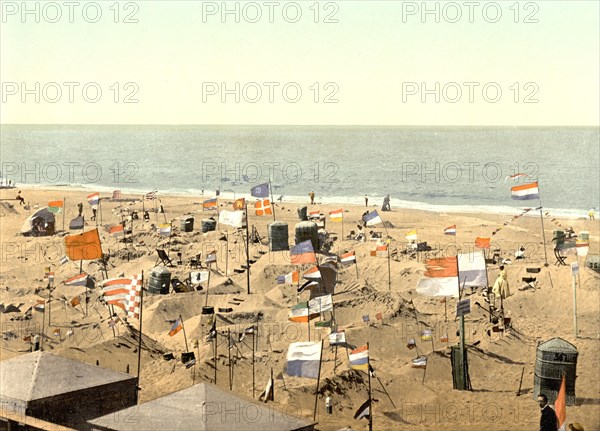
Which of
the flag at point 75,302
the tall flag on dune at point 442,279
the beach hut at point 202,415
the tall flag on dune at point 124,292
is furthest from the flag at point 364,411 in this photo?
the flag at point 75,302

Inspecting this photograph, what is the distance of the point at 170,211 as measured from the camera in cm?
8388

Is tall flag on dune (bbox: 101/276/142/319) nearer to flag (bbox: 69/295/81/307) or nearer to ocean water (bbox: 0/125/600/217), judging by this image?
flag (bbox: 69/295/81/307)

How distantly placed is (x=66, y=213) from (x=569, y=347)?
59.1 meters

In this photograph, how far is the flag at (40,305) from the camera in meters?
40.5

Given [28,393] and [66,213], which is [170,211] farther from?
[28,393]

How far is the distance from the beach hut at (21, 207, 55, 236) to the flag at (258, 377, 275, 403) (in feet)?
129

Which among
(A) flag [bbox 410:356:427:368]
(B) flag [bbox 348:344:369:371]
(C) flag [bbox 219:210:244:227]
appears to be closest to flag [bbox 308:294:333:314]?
(A) flag [bbox 410:356:427:368]

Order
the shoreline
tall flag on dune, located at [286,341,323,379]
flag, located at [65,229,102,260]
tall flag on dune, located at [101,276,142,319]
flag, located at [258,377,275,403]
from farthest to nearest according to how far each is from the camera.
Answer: the shoreline, flag, located at [65,229,102,260], tall flag on dune, located at [101,276,142,319], flag, located at [258,377,275,403], tall flag on dune, located at [286,341,323,379]

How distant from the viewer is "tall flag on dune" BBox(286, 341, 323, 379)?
1050 inches

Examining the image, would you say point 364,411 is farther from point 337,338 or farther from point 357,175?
point 357,175

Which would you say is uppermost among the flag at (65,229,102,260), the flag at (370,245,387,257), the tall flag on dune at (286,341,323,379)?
the flag at (65,229,102,260)

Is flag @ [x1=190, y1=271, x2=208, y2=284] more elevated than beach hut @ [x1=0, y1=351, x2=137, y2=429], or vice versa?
flag @ [x1=190, y1=271, x2=208, y2=284]

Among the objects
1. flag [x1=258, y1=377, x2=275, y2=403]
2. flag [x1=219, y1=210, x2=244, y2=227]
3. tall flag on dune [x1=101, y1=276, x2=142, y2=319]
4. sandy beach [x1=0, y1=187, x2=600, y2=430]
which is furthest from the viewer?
flag [x1=219, y1=210, x2=244, y2=227]

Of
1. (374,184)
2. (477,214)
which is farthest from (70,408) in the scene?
(374,184)
